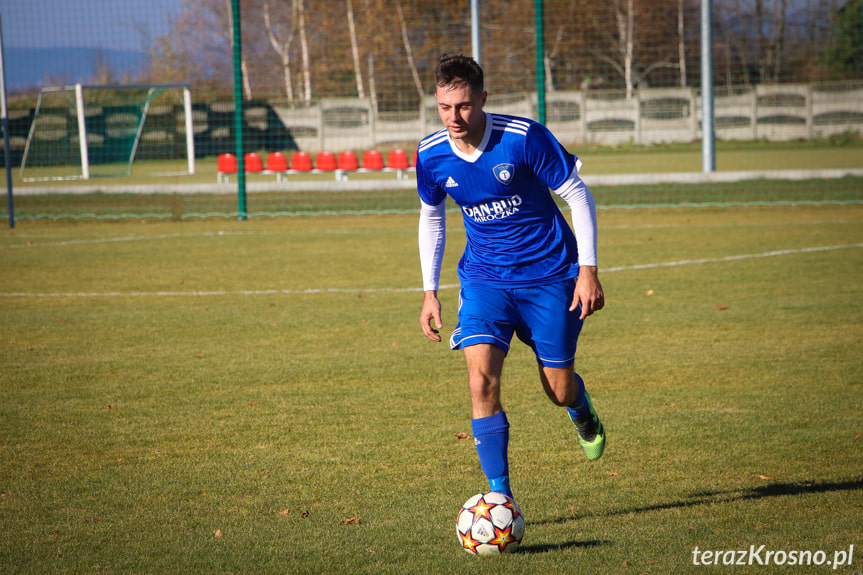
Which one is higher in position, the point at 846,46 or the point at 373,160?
the point at 846,46

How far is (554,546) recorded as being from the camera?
3.79 meters

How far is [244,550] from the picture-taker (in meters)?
3.82

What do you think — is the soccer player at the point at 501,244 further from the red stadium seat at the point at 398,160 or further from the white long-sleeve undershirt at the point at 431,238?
the red stadium seat at the point at 398,160

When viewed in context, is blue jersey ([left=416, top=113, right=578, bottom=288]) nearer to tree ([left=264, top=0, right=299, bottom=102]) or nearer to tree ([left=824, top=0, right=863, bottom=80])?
tree ([left=824, top=0, right=863, bottom=80])

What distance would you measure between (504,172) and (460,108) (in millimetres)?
365

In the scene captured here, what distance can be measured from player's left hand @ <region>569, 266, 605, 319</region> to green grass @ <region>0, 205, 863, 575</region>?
943 mm

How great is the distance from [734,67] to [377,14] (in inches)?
576

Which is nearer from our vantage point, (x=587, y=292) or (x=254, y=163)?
(x=587, y=292)

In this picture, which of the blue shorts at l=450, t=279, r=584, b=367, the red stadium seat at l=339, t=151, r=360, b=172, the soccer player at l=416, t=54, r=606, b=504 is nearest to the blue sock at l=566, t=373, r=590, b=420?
the soccer player at l=416, t=54, r=606, b=504

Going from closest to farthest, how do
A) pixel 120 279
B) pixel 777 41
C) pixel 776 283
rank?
pixel 776 283
pixel 120 279
pixel 777 41

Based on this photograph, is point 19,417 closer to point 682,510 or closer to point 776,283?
point 682,510

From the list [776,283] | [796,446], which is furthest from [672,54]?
[796,446]

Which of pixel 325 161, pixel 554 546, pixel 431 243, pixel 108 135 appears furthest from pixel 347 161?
Answer: pixel 554 546

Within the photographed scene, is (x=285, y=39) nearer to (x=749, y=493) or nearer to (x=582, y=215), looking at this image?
(x=582, y=215)
